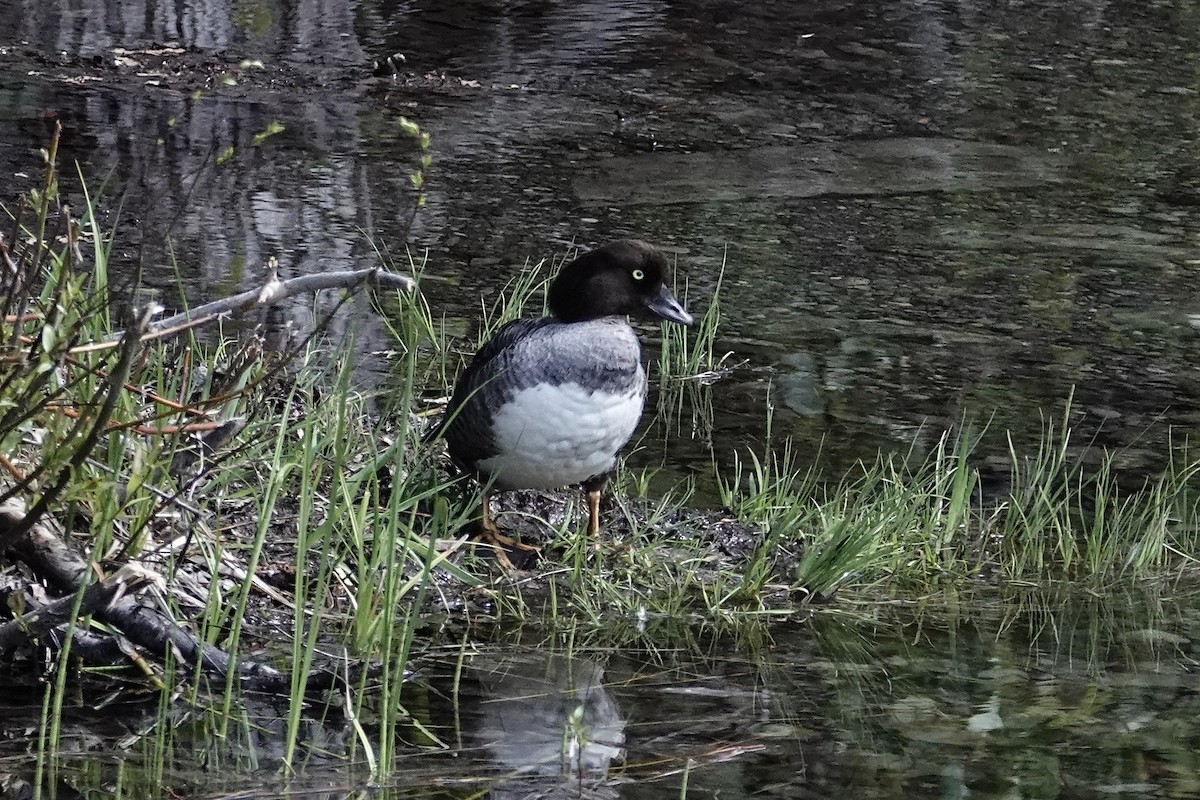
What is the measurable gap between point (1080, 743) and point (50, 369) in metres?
2.06

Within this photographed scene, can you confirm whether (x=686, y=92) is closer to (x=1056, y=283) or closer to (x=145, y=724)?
(x=1056, y=283)

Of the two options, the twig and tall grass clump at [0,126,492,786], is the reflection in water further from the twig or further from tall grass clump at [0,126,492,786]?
the twig

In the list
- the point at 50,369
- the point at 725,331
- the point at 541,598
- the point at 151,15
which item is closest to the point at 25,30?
the point at 151,15

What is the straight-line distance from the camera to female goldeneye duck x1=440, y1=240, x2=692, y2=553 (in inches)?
180

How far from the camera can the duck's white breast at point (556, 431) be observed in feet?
15.0

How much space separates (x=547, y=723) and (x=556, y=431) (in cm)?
116

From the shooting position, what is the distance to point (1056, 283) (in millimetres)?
7488

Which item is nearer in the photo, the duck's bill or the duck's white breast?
the duck's white breast

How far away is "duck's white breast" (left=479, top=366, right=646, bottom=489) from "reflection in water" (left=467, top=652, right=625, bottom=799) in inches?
28.4

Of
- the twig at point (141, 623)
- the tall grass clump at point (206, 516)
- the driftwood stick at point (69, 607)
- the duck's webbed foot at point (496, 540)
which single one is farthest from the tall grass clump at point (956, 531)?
the driftwood stick at point (69, 607)

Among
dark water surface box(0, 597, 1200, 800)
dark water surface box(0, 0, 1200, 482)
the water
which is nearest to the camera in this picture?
dark water surface box(0, 597, 1200, 800)

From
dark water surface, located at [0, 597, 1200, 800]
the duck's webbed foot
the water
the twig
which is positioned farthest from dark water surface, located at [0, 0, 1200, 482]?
dark water surface, located at [0, 597, 1200, 800]

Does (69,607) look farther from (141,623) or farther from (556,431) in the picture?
(556,431)

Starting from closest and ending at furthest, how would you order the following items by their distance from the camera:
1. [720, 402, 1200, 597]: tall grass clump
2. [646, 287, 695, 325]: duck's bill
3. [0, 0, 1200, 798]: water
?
[0, 0, 1200, 798]: water, [720, 402, 1200, 597]: tall grass clump, [646, 287, 695, 325]: duck's bill
